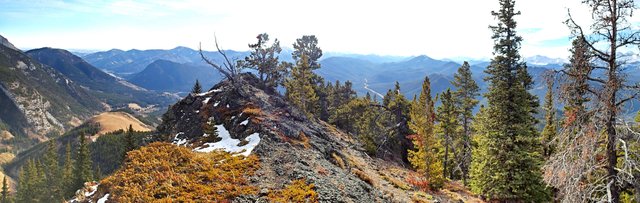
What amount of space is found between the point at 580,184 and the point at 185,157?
1815cm

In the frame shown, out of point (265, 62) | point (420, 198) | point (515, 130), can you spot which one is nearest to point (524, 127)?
point (515, 130)

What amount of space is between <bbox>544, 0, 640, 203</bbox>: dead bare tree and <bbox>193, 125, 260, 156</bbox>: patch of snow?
17422 mm

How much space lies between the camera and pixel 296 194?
17141 mm

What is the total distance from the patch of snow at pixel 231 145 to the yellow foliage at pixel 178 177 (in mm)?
2065

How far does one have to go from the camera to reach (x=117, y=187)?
17.2 metres

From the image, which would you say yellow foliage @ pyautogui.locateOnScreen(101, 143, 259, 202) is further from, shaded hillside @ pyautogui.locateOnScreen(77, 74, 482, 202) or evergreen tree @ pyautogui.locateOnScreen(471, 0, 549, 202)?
evergreen tree @ pyautogui.locateOnScreen(471, 0, 549, 202)

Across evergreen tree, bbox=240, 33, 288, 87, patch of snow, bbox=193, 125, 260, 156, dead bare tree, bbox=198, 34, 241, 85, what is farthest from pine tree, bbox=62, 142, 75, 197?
patch of snow, bbox=193, 125, 260, 156

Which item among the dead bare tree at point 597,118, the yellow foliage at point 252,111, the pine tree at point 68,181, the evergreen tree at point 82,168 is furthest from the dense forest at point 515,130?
the pine tree at point 68,181

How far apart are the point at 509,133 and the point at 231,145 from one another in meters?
21.0

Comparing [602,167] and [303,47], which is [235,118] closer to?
[602,167]

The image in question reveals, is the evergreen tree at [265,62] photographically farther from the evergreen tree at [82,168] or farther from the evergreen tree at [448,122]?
the evergreen tree at [82,168]

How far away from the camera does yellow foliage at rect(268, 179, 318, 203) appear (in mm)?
16625

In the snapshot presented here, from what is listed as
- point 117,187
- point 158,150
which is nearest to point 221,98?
point 158,150

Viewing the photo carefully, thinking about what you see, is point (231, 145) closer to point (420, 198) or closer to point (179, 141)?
point (179, 141)
